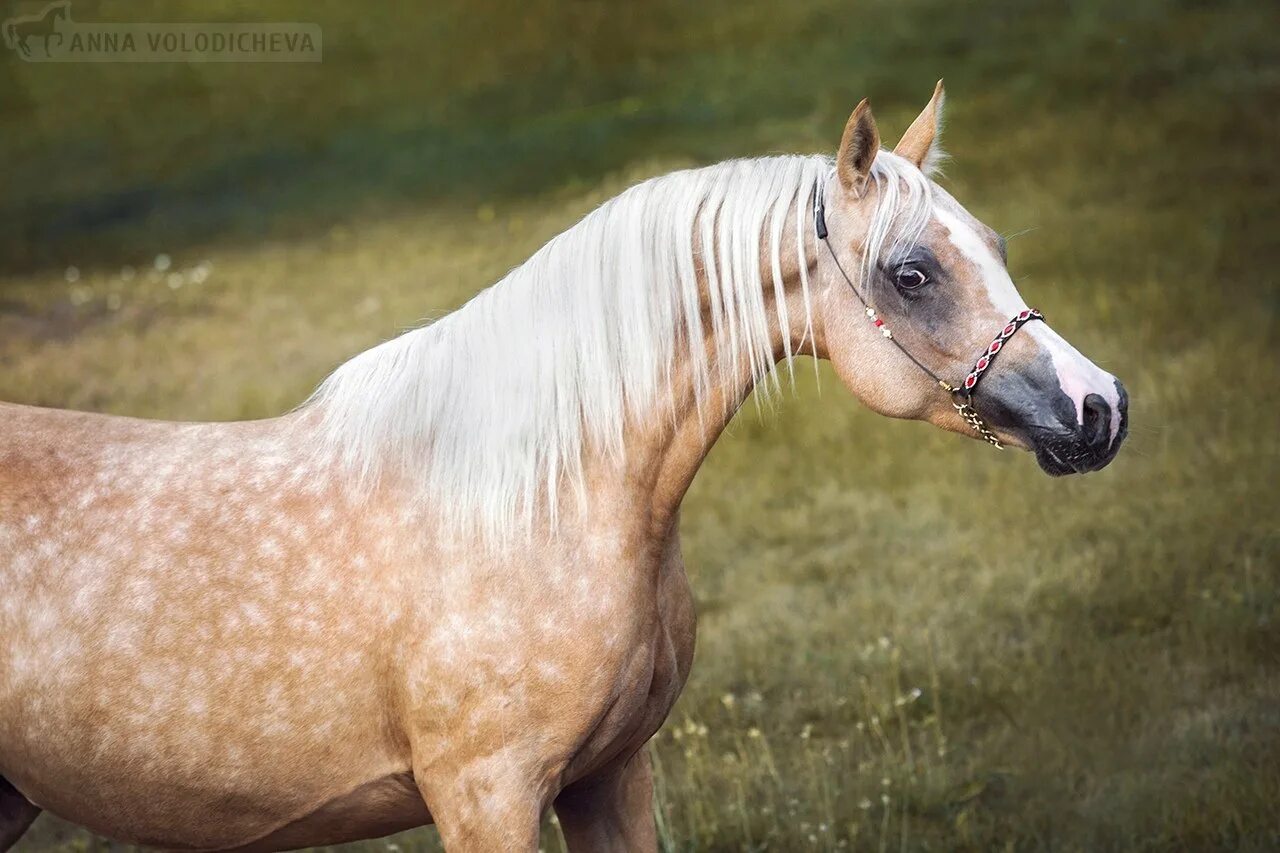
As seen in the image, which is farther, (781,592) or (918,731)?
(781,592)

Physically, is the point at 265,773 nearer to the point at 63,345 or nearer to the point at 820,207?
the point at 820,207

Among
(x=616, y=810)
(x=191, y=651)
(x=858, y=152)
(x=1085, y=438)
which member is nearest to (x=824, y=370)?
(x=616, y=810)

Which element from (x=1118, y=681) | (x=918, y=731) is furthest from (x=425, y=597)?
(x=1118, y=681)

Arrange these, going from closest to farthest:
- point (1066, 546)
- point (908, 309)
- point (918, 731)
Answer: point (908, 309) → point (918, 731) → point (1066, 546)

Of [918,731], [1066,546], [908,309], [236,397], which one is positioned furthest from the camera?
[236,397]

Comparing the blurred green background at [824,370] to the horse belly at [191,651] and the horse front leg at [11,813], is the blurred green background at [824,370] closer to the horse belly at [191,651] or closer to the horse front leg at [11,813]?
the horse front leg at [11,813]

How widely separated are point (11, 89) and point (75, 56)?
1.19 feet

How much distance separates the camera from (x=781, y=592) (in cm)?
561

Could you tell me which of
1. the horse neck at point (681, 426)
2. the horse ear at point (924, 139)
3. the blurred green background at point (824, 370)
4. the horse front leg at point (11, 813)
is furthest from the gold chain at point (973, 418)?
the horse front leg at point (11, 813)

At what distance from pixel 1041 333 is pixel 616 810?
1396 mm

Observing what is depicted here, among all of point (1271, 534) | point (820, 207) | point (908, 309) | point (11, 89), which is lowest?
point (1271, 534)

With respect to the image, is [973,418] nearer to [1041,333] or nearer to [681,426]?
[1041,333]

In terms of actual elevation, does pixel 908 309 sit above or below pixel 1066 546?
above

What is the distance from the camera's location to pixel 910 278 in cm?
275
